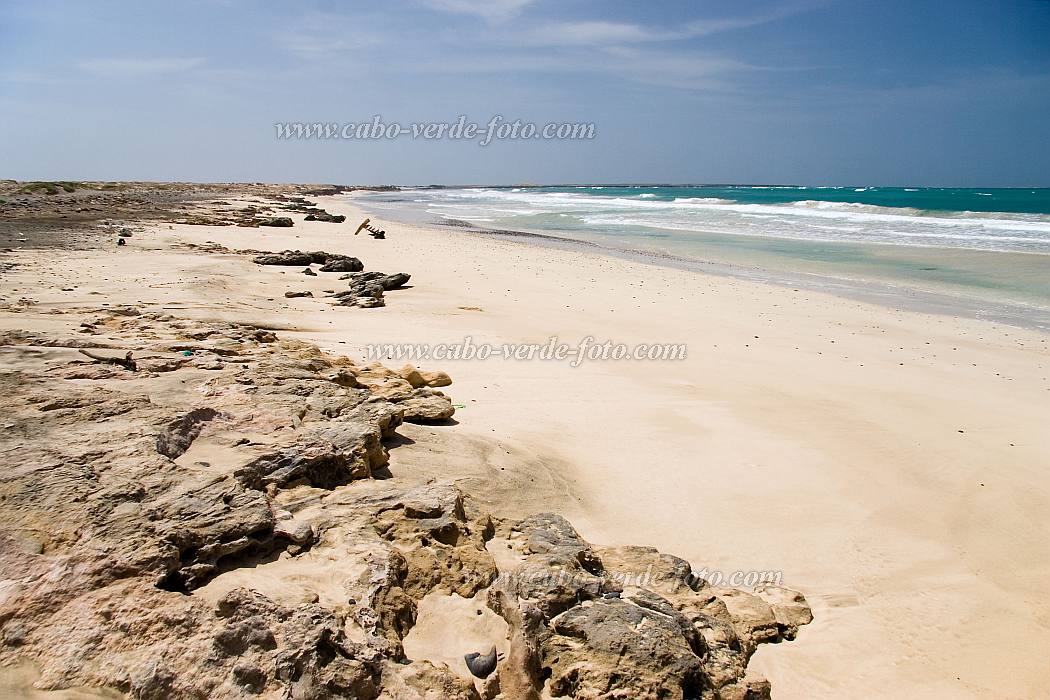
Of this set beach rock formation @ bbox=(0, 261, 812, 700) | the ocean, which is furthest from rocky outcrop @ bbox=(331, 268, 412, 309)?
the ocean

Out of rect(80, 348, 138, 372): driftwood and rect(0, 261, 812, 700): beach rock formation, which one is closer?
rect(0, 261, 812, 700): beach rock formation

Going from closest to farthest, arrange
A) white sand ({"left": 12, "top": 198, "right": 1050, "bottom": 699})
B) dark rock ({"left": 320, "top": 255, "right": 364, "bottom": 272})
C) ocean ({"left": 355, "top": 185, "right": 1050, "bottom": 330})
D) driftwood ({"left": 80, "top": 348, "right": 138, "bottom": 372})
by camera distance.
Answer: white sand ({"left": 12, "top": 198, "right": 1050, "bottom": 699}) < driftwood ({"left": 80, "top": 348, "right": 138, "bottom": 372}) < ocean ({"left": 355, "top": 185, "right": 1050, "bottom": 330}) < dark rock ({"left": 320, "top": 255, "right": 364, "bottom": 272})

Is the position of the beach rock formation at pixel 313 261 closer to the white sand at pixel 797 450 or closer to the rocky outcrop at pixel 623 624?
the white sand at pixel 797 450

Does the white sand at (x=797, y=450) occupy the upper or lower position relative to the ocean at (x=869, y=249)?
lower

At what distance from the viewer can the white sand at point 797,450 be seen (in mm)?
3615

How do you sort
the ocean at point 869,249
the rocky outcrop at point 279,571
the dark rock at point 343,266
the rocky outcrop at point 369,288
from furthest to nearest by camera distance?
1. the dark rock at point 343,266
2. the ocean at point 869,249
3. the rocky outcrop at point 369,288
4. the rocky outcrop at point 279,571

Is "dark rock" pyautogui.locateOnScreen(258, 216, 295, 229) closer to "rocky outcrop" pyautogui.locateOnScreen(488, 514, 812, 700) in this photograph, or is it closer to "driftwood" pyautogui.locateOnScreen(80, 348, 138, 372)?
"driftwood" pyautogui.locateOnScreen(80, 348, 138, 372)

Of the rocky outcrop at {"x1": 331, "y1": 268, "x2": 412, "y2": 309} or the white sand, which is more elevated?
the rocky outcrop at {"x1": 331, "y1": 268, "x2": 412, "y2": 309}

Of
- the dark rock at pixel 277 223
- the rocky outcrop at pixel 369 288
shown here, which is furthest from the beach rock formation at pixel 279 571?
the dark rock at pixel 277 223

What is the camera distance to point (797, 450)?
5.89m

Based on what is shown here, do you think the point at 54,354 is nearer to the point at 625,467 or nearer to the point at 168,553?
the point at 168,553

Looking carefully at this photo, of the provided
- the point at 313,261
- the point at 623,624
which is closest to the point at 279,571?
the point at 623,624

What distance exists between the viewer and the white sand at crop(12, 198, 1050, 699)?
362cm

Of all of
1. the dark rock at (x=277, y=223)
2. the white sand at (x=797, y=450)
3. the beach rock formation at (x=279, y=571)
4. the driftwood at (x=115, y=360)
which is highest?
the dark rock at (x=277, y=223)
